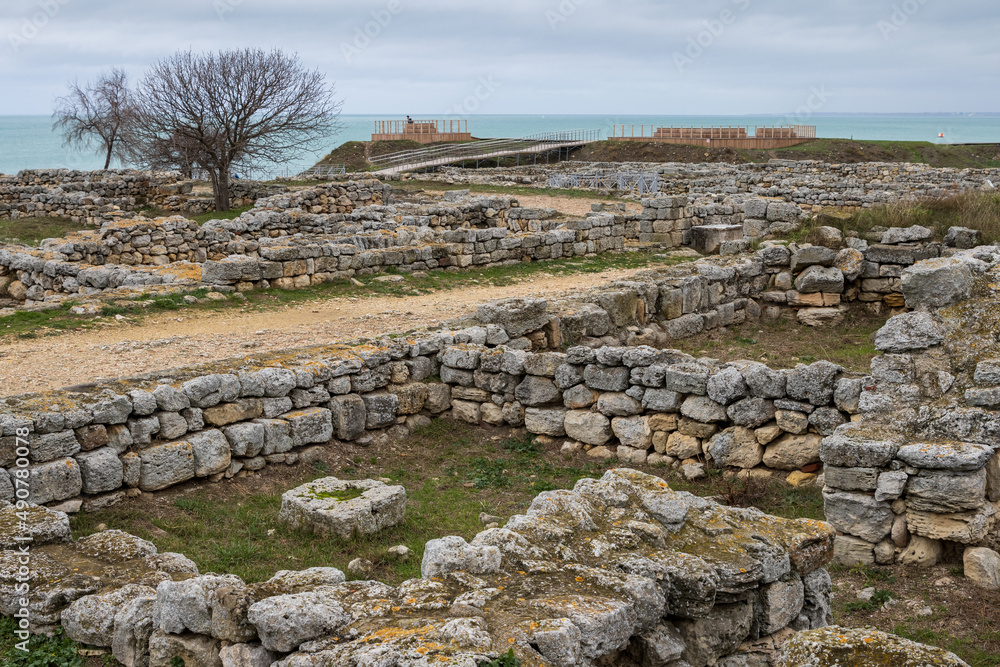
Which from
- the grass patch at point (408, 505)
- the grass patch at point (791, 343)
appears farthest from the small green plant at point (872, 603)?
the grass patch at point (791, 343)

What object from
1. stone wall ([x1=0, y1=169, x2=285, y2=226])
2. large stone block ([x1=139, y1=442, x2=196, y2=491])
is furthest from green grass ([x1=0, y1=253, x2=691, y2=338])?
stone wall ([x1=0, y1=169, x2=285, y2=226])

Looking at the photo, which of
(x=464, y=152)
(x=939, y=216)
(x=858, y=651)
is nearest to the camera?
(x=858, y=651)

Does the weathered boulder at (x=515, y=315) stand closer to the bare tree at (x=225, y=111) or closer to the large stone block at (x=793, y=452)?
the large stone block at (x=793, y=452)

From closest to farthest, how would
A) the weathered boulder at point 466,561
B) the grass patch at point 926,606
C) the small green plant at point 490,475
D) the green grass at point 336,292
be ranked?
the weathered boulder at point 466,561 < the grass patch at point 926,606 < the small green plant at point 490,475 < the green grass at point 336,292

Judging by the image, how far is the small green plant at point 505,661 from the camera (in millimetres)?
4320

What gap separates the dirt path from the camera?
1036cm

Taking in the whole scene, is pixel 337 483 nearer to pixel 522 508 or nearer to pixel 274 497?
pixel 274 497

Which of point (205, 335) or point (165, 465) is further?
point (205, 335)

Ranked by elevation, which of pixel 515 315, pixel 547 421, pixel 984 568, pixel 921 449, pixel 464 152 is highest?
pixel 464 152

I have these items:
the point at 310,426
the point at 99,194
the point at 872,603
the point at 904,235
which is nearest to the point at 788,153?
the point at 904,235

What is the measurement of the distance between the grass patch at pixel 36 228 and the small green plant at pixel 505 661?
27338 mm

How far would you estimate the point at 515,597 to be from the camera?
5.07 m

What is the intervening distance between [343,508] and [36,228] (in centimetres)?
2672

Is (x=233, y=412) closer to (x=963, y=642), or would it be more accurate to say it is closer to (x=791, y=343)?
(x=963, y=642)
